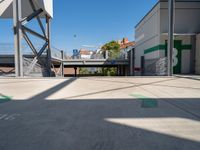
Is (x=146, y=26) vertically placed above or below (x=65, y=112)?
above

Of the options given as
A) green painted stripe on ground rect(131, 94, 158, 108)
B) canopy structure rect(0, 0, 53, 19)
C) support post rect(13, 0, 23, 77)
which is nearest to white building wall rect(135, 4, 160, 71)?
canopy structure rect(0, 0, 53, 19)

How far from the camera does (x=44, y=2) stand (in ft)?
47.4

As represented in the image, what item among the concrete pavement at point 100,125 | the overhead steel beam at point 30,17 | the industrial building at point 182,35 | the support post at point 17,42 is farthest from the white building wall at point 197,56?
the support post at point 17,42

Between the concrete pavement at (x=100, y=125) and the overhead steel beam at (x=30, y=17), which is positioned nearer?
the concrete pavement at (x=100, y=125)

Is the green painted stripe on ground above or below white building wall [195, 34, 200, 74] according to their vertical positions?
below

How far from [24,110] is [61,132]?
1.68 meters

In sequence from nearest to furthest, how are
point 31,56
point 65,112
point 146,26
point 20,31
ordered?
1. point 65,112
2. point 20,31
3. point 31,56
4. point 146,26

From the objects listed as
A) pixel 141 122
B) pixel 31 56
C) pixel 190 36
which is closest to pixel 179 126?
pixel 141 122

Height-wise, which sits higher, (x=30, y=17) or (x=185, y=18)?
(x=185, y=18)

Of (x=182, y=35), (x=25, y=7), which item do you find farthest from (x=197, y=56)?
(x=25, y=7)

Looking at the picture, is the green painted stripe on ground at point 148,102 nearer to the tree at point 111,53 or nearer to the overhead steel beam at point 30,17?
the overhead steel beam at point 30,17

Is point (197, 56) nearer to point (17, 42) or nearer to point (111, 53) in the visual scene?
point (111, 53)

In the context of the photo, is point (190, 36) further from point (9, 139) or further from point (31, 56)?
point (9, 139)

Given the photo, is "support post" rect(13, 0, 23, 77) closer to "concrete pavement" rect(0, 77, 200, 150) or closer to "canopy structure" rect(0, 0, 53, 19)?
"canopy structure" rect(0, 0, 53, 19)
